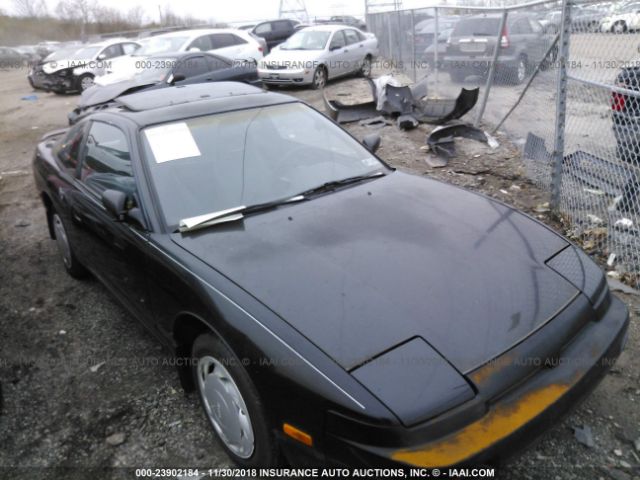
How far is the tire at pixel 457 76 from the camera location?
8.84 meters

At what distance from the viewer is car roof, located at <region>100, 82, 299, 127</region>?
313cm

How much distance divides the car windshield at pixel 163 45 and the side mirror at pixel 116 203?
1051cm

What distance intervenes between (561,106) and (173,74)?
7.59m

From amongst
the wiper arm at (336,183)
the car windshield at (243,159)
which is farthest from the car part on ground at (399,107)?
the wiper arm at (336,183)

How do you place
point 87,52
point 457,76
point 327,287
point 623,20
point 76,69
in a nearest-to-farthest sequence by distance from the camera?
point 327,287 → point 623,20 → point 457,76 → point 76,69 → point 87,52

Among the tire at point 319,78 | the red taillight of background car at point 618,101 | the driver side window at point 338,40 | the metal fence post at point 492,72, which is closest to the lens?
the red taillight of background car at point 618,101

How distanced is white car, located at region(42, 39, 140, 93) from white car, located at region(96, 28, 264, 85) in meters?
2.45

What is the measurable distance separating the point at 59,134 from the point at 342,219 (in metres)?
3.69

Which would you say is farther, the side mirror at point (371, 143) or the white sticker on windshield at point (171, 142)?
the side mirror at point (371, 143)

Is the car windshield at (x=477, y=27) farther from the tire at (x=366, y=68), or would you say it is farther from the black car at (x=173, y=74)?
the tire at (x=366, y=68)

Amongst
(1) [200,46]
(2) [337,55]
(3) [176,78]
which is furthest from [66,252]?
(2) [337,55]

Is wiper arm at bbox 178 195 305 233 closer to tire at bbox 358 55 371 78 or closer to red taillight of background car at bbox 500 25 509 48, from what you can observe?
red taillight of background car at bbox 500 25 509 48

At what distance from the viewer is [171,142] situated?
2939mm

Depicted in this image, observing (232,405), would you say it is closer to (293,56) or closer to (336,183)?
(336,183)
